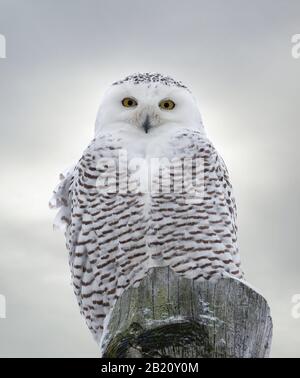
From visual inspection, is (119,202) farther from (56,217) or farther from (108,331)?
(108,331)

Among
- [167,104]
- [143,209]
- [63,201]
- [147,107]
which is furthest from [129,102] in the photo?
[143,209]

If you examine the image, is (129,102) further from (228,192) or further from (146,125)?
(228,192)

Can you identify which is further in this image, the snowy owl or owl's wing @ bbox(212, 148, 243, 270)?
owl's wing @ bbox(212, 148, 243, 270)

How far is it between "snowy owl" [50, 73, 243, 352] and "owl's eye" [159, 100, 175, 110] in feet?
0.14

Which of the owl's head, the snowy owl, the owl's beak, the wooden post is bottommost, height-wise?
the wooden post

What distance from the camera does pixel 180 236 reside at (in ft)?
17.0

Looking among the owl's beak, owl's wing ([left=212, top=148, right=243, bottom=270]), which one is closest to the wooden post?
owl's wing ([left=212, top=148, right=243, bottom=270])

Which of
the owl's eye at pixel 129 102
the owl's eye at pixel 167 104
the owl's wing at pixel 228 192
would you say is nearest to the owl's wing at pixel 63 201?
the owl's eye at pixel 129 102

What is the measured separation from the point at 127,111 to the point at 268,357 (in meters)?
3.19

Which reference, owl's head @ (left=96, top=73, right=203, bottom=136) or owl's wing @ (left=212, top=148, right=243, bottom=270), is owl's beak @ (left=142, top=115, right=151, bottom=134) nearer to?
owl's head @ (left=96, top=73, right=203, bottom=136)

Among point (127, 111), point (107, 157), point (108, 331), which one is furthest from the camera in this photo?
point (127, 111)

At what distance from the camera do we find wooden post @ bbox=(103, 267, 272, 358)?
319 centimetres

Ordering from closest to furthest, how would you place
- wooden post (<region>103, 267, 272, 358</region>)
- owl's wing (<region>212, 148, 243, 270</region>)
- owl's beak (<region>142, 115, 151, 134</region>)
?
1. wooden post (<region>103, 267, 272, 358</region>)
2. owl's wing (<region>212, 148, 243, 270</region>)
3. owl's beak (<region>142, 115, 151, 134</region>)

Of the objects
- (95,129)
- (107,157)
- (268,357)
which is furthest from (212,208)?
(268,357)
